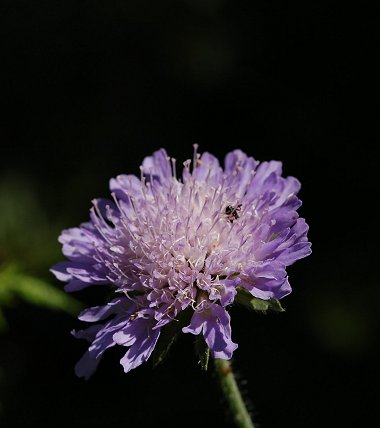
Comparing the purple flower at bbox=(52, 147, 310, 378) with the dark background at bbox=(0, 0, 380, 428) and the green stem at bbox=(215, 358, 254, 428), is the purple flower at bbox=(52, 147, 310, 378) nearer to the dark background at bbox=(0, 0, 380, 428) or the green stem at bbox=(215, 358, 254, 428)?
the green stem at bbox=(215, 358, 254, 428)

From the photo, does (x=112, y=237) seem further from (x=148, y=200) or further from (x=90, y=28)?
(x=90, y=28)

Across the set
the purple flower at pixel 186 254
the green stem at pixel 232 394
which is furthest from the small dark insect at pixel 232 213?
the green stem at pixel 232 394

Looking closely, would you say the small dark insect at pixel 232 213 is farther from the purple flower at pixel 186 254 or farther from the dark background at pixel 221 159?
the dark background at pixel 221 159

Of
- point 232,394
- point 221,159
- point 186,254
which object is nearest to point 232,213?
point 186,254

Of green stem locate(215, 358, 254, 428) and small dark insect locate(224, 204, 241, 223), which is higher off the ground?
small dark insect locate(224, 204, 241, 223)

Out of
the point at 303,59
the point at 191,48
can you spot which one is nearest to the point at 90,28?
the point at 191,48

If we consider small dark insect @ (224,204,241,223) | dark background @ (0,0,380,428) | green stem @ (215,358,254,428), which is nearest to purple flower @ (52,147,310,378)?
small dark insect @ (224,204,241,223)
